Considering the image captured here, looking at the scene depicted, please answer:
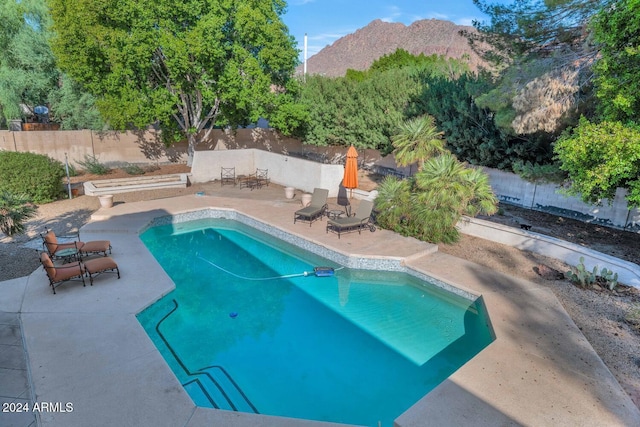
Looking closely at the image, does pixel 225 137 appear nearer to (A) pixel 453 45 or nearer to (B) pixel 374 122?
(B) pixel 374 122

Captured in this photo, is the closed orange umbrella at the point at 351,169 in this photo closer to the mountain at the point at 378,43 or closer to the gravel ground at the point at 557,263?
the gravel ground at the point at 557,263

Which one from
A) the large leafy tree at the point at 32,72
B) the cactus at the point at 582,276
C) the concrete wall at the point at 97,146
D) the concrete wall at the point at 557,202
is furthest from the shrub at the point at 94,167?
the cactus at the point at 582,276

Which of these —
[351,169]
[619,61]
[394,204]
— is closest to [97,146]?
[351,169]

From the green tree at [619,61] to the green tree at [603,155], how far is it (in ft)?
1.42

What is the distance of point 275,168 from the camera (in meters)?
18.6

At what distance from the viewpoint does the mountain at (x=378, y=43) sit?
226 ft

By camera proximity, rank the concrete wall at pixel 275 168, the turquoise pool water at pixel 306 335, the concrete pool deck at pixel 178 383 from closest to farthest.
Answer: the concrete pool deck at pixel 178 383 < the turquoise pool water at pixel 306 335 < the concrete wall at pixel 275 168

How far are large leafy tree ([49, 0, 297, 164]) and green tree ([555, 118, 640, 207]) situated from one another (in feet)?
41.6

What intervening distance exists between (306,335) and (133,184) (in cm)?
1237

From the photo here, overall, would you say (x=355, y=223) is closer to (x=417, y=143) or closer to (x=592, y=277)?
(x=417, y=143)

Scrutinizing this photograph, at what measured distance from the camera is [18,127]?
2161cm

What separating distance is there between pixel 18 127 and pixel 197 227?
16145 millimetres

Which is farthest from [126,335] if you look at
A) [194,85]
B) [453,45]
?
[453,45]

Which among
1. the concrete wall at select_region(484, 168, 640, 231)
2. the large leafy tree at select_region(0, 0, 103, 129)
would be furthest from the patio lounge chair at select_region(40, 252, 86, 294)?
the large leafy tree at select_region(0, 0, 103, 129)
